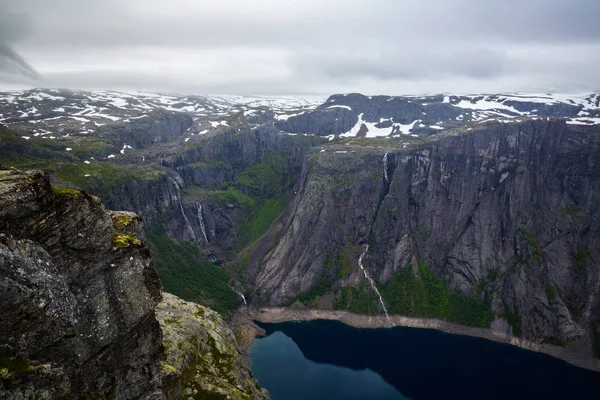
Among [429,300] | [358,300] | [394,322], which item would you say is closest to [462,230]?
[429,300]

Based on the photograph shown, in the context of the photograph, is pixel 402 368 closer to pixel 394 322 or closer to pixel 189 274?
pixel 394 322

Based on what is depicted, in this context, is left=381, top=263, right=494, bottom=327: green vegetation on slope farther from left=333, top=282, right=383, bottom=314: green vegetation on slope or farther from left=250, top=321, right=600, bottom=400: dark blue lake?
left=250, top=321, right=600, bottom=400: dark blue lake

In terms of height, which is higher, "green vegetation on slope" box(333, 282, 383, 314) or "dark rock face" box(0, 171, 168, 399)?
"dark rock face" box(0, 171, 168, 399)

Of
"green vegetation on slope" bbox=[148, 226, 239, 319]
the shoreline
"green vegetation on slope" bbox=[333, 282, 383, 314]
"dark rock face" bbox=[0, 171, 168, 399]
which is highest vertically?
"dark rock face" bbox=[0, 171, 168, 399]

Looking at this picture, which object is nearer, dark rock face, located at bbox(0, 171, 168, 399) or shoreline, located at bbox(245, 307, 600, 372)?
dark rock face, located at bbox(0, 171, 168, 399)

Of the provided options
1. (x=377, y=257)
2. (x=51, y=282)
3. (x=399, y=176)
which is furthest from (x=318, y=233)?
(x=51, y=282)

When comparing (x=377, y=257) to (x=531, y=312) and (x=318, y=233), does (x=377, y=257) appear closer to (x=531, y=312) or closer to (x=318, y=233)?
(x=318, y=233)

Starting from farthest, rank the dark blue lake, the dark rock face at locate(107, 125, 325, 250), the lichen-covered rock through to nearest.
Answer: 1. the dark rock face at locate(107, 125, 325, 250)
2. the dark blue lake
3. the lichen-covered rock

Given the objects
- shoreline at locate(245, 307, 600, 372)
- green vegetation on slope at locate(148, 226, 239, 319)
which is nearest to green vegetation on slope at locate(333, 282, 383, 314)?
shoreline at locate(245, 307, 600, 372)
